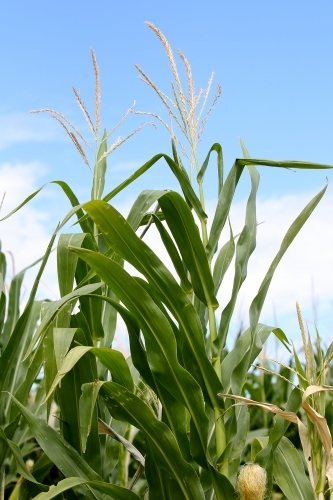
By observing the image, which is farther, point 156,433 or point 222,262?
point 222,262

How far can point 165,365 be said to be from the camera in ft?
3.92

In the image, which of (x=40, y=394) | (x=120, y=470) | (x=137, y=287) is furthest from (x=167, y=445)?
(x=40, y=394)

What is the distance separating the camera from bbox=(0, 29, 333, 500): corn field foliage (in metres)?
1.17

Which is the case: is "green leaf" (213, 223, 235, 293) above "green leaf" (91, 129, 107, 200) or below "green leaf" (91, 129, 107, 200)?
below

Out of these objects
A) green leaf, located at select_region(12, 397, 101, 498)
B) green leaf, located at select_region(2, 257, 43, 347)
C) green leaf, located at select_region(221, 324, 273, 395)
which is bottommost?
green leaf, located at select_region(12, 397, 101, 498)

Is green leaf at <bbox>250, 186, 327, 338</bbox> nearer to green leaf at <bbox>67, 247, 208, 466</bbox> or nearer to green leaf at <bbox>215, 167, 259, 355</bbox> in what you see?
green leaf at <bbox>215, 167, 259, 355</bbox>

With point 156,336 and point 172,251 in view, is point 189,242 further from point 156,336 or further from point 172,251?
point 156,336

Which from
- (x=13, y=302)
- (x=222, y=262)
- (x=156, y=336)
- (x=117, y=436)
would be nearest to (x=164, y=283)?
(x=156, y=336)

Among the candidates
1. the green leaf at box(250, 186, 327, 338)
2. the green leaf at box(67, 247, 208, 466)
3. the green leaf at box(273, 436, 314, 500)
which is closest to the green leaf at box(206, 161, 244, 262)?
the green leaf at box(250, 186, 327, 338)

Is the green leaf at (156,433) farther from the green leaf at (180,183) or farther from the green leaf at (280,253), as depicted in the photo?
the green leaf at (180,183)

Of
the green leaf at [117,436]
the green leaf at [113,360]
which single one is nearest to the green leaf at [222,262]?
the green leaf at [113,360]

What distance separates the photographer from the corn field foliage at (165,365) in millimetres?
1165

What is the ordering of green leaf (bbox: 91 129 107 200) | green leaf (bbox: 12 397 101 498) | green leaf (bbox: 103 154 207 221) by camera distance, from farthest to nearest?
green leaf (bbox: 91 129 107 200) < green leaf (bbox: 103 154 207 221) < green leaf (bbox: 12 397 101 498)

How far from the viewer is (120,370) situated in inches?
49.2
